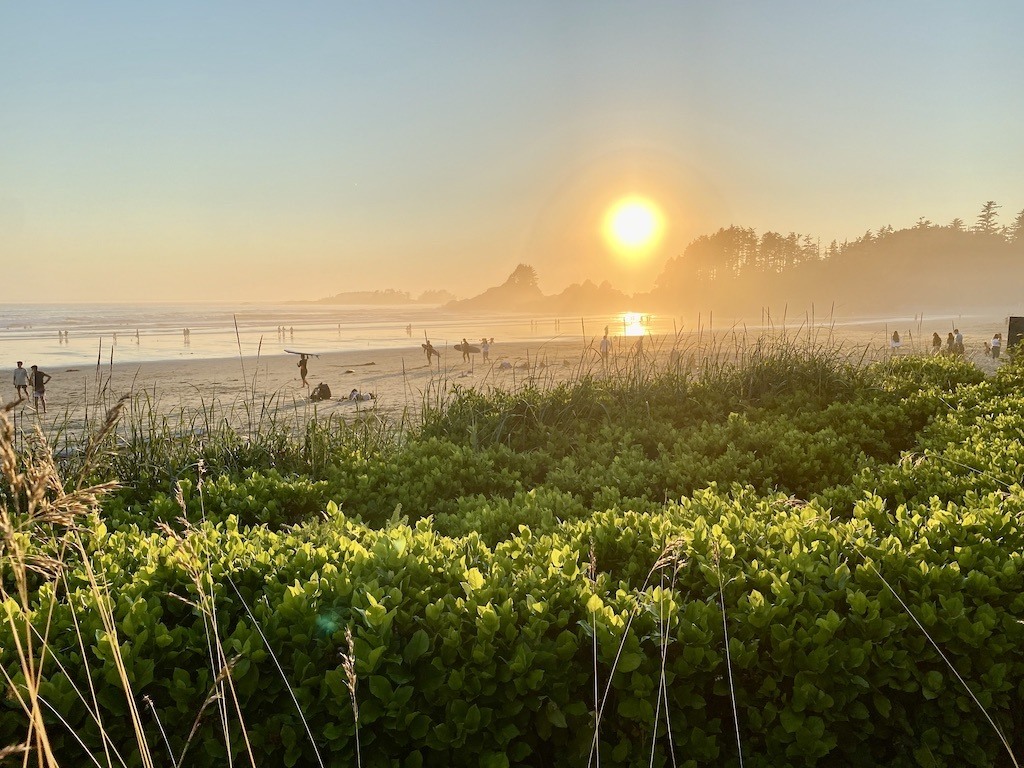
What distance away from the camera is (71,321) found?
196 ft

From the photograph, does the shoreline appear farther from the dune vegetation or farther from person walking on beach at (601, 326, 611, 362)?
the dune vegetation

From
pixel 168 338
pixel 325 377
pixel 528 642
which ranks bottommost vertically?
pixel 325 377

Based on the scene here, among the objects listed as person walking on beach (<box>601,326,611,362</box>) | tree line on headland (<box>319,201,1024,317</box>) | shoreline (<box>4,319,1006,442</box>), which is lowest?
shoreline (<box>4,319,1006,442</box>)

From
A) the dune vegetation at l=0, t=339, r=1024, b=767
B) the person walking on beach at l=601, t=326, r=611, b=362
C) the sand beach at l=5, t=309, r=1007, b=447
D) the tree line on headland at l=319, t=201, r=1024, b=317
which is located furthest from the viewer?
the tree line on headland at l=319, t=201, r=1024, b=317

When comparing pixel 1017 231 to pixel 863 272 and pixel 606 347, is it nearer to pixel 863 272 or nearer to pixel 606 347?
pixel 863 272

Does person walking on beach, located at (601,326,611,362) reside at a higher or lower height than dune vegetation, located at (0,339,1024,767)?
higher

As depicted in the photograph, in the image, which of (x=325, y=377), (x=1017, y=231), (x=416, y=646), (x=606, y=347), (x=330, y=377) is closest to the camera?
(x=416, y=646)

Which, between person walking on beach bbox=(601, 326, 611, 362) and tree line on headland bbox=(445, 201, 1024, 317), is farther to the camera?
tree line on headland bbox=(445, 201, 1024, 317)

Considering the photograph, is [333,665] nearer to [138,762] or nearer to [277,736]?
[277,736]

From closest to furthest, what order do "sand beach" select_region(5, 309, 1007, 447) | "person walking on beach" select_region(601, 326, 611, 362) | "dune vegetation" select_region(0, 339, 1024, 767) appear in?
"dune vegetation" select_region(0, 339, 1024, 767)
"person walking on beach" select_region(601, 326, 611, 362)
"sand beach" select_region(5, 309, 1007, 447)

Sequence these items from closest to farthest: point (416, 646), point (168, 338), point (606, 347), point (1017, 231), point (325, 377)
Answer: point (416, 646), point (606, 347), point (325, 377), point (168, 338), point (1017, 231)

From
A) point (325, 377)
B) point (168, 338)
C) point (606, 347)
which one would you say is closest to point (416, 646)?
point (606, 347)

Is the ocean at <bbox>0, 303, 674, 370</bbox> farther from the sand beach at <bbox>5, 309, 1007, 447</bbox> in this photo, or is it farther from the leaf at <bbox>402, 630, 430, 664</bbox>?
the leaf at <bbox>402, 630, 430, 664</bbox>

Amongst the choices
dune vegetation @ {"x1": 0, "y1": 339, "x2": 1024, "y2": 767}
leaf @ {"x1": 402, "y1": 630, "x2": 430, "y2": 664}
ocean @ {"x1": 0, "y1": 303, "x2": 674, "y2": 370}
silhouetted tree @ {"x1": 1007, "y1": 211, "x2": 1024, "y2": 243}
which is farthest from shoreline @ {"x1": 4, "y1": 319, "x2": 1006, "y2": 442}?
silhouetted tree @ {"x1": 1007, "y1": 211, "x2": 1024, "y2": 243}
